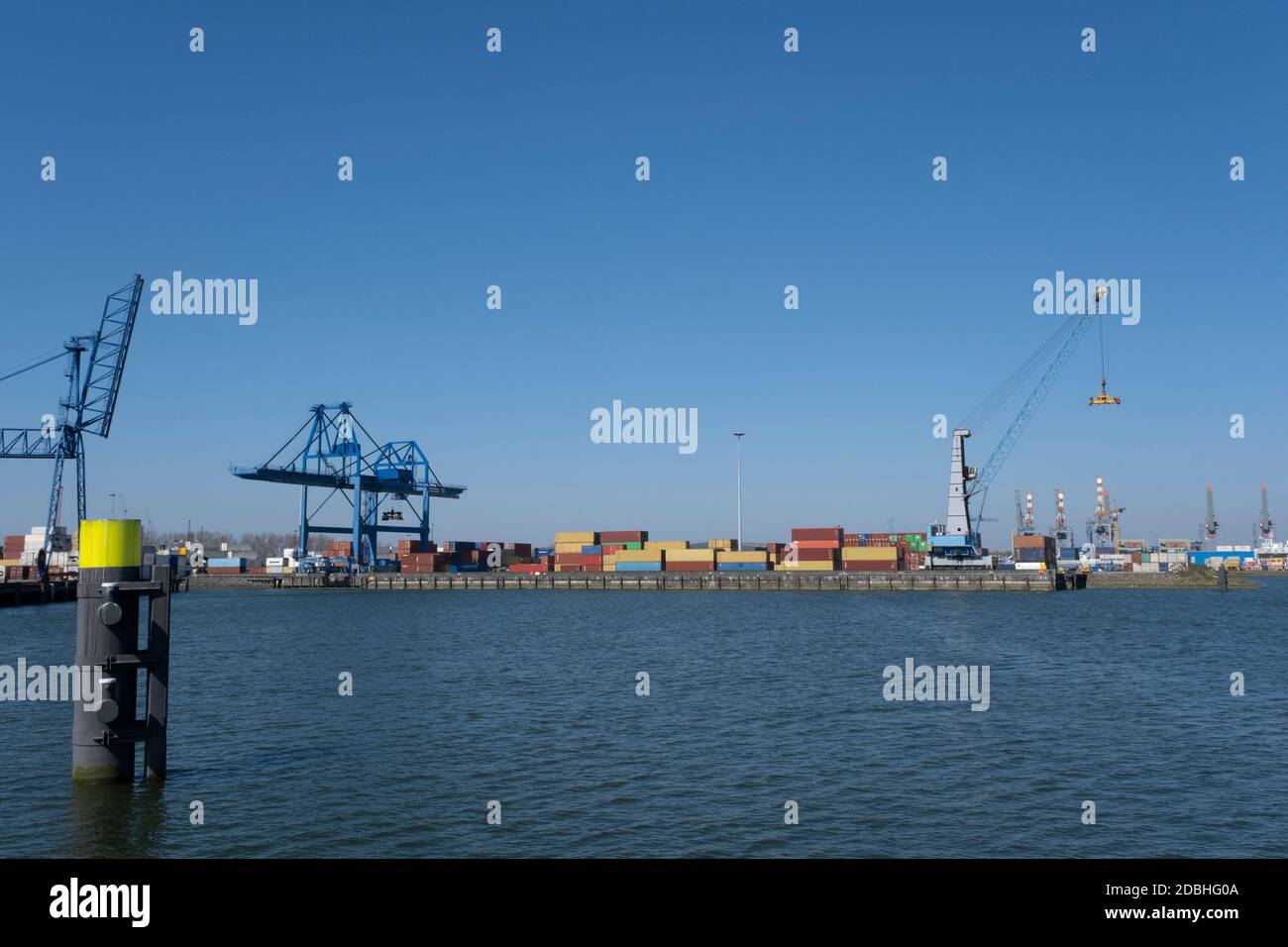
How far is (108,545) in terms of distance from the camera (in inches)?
525

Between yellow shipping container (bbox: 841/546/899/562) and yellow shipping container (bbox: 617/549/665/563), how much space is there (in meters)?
22.3

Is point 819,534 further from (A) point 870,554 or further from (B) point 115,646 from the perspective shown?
(B) point 115,646

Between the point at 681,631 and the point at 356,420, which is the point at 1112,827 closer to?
the point at 681,631

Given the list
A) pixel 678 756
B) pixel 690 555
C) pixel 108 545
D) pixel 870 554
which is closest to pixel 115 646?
pixel 108 545

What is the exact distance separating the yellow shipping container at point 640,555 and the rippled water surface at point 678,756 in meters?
72.5

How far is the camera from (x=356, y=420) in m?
115

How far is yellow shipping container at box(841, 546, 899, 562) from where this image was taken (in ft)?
350

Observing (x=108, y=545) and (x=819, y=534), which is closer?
(x=108, y=545)

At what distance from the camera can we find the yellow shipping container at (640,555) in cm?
11400

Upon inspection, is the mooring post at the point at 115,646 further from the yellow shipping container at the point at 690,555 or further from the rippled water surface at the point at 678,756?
the yellow shipping container at the point at 690,555

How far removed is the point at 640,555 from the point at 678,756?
9647 cm

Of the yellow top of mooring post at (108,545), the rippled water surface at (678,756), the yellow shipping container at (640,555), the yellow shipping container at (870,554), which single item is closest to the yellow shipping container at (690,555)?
the yellow shipping container at (640,555)
